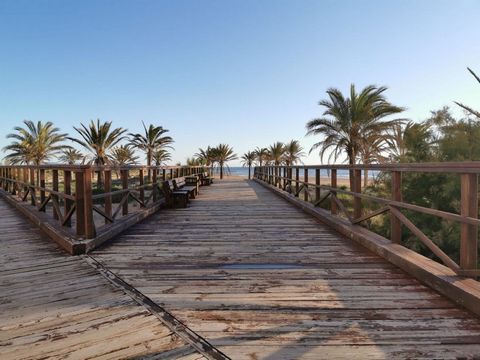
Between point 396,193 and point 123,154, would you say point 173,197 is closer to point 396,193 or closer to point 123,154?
point 396,193

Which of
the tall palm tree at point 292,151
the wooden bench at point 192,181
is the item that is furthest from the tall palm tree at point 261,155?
the wooden bench at point 192,181

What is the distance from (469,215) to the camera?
9.74 feet

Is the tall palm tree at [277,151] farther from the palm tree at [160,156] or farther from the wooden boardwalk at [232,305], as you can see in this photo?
the wooden boardwalk at [232,305]

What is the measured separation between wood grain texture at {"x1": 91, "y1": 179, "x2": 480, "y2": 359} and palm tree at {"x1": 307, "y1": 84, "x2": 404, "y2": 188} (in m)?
16.3

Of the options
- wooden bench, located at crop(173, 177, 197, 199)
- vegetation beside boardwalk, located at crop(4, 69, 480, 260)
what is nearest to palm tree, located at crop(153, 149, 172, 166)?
vegetation beside boardwalk, located at crop(4, 69, 480, 260)

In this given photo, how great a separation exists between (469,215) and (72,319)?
11.0 feet

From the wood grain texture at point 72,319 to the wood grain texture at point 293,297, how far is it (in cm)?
27

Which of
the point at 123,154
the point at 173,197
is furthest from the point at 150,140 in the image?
the point at 173,197

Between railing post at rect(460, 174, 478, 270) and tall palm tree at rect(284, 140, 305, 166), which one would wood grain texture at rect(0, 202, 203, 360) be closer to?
railing post at rect(460, 174, 478, 270)

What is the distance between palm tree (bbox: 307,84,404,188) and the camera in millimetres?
20188

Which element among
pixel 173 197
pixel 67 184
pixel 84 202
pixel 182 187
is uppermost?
pixel 67 184

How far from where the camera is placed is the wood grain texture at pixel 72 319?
2221 millimetres

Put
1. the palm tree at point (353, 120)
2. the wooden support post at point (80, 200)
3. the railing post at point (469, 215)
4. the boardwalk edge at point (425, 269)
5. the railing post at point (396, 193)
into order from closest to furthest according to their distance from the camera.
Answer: the boardwalk edge at point (425, 269), the railing post at point (469, 215), the railing post at point (396, 193), the wooden support post at point (80, 200), the palm tree at point (353, 120)

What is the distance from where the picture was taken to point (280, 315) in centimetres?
272
